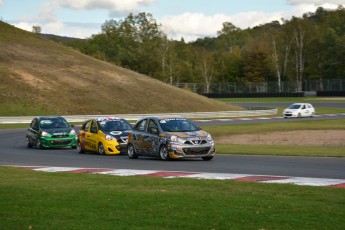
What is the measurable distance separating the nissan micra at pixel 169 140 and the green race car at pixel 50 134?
6.71 m

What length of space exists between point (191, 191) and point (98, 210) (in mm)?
2676

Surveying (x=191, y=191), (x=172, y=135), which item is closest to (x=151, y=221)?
(x=191, y=191)

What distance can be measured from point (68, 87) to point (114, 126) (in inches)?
1870

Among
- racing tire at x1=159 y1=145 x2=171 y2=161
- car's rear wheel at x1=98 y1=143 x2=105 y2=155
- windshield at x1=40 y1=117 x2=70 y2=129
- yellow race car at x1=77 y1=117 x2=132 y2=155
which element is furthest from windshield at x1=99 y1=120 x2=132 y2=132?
racing tire at x1=159 y1=145 x2=171 y2=161

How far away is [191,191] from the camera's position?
13219mm

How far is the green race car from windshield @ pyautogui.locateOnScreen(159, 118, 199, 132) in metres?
8.13

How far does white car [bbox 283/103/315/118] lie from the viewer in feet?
199

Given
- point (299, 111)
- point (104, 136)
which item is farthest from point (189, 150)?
point (299, 111)

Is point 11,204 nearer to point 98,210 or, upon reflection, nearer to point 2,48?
point 98,210

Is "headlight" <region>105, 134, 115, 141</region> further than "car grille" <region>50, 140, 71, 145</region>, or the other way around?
"car grille" <region>50, 140, 71, 145</region>

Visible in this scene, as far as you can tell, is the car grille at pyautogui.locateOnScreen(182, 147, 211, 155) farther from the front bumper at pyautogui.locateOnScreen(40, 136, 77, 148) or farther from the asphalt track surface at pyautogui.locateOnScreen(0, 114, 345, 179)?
the front bumper at pyautogui.locateOnScreen(40, 136, 77, 148)

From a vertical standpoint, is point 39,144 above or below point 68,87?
below

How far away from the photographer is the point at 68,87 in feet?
245

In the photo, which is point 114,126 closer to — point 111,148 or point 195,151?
point 111,148
